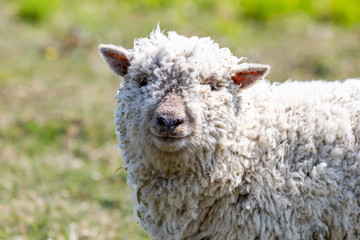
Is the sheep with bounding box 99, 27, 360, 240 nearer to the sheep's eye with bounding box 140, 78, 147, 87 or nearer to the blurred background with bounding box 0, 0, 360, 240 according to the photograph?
the sheep's eye with bounding box 140, 78, 147, 87

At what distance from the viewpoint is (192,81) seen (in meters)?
3.07

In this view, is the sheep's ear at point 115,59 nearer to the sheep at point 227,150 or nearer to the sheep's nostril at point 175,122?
the sheep at point 227,150

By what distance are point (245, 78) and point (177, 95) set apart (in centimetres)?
54

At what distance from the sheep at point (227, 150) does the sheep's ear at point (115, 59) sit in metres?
0.02

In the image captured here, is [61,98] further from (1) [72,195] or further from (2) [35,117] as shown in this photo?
(1) [72,195]

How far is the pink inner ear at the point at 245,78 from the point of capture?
10.6 feet

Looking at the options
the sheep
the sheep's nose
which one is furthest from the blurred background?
the sheep's nose

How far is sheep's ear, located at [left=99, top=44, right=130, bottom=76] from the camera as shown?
10.9 feet

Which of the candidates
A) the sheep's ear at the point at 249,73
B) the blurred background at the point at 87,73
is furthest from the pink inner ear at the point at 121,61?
the blurred background at the point at 87,73

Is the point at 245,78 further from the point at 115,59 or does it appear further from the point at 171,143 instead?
the point at 115,59

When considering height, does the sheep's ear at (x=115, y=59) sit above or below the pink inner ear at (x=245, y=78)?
above

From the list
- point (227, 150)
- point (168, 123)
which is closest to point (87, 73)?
point (227, 150)

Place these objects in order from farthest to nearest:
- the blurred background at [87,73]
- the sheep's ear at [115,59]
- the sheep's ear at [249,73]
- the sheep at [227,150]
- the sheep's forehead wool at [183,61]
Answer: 1. the blurred background at [87,73]
2. the sheep's ear at [115,59]
3. the sheep's ear at [249,73]
4. the sheep's forehead wool at [183,61]
5. the sheep at [227,150]

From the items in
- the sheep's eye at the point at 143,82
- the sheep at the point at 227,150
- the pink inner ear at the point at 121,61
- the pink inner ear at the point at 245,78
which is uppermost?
the pink inner ear at the point at 121,61
